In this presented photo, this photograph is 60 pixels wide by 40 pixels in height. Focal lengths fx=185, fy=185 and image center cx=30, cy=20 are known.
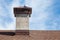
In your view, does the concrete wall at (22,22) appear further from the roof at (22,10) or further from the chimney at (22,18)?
the roof at (22,10)

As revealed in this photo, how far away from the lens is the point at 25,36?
11.0 m

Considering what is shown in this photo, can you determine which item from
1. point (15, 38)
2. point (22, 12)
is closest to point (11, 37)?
point (15, 38)

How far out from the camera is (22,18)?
38.2 feet

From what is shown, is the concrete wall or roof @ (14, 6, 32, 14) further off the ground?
roof @ (14, 6, 32, 14)

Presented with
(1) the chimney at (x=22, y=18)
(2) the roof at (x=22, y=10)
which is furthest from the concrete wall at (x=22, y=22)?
(2) the roof at (x=22, y=10)

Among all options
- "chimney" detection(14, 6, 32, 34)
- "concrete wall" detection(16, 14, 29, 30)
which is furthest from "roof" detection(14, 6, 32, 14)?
"concrete wall" detection(16, 14, 29, 30)

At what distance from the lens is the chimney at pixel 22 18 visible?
452 inches

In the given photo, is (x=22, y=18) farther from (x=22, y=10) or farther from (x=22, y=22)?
(x=22, y=10)

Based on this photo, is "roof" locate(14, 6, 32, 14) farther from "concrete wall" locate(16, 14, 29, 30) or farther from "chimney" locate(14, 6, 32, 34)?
"concrete wall" locate(16, 14, 29, 30)

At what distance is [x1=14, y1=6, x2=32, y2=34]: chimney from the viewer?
1148 centimetres

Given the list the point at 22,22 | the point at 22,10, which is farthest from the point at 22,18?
the point at 22,10

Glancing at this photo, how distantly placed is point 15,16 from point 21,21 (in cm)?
51

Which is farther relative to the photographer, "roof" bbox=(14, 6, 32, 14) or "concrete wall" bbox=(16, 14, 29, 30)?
"roof" bbox=(14, 6, 32, 14)

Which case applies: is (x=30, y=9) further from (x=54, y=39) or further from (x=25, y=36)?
(x=54, y=39)
